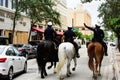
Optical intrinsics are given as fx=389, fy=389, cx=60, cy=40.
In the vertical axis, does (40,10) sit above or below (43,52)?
above

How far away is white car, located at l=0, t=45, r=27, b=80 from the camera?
14.7m

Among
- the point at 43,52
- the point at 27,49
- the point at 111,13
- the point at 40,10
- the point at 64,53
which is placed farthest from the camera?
the point at 111,13

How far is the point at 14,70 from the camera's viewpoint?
16297 mm

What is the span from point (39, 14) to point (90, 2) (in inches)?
532

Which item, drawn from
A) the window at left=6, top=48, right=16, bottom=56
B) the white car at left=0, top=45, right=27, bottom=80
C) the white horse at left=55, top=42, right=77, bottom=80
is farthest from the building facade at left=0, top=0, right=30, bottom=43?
the white horse at left=55, top=42, right=77, bottom=80

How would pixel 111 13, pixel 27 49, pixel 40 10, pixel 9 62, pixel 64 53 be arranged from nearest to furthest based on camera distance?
pixel 9 62 < pixel 64 53 < pixel 27 49 < pixel 40 10 < pixel 111 13

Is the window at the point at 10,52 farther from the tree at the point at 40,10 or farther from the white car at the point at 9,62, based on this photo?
the tree at the point at 40,10

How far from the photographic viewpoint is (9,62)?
15180 millimetres

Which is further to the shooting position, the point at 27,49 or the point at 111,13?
the point at 111,13

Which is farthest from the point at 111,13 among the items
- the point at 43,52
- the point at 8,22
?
the point at 43,52

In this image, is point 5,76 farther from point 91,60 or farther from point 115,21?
point 115,21

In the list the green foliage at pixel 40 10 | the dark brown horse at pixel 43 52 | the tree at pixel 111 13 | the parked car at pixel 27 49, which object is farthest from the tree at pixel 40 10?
Answer: the dark brown horse at pixel 43 52

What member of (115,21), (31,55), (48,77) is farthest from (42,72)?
(31,55)

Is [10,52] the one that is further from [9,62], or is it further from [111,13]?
[111,13]
